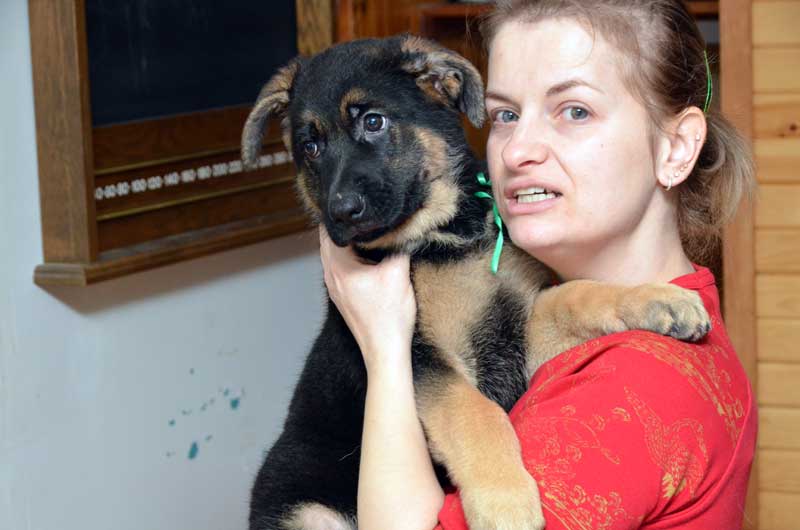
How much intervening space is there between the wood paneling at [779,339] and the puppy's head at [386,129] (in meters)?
1.67

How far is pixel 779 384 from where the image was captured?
3.49 m

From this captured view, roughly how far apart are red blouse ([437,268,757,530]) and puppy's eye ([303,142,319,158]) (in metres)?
0.86

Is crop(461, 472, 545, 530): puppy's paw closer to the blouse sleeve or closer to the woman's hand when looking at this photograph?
the blouse sleeve

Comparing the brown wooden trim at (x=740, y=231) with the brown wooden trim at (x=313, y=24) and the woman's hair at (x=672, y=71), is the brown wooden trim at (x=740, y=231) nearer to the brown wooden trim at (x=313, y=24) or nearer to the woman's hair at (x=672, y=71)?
the woman's hair at (x=672, y=71)

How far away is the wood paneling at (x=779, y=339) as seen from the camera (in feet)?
11.3

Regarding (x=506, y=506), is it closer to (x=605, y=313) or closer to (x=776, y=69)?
(x=605, y=313)

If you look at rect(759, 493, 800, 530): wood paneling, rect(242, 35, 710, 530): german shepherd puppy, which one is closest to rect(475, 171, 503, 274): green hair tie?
rect(242, 35, 710, 530): german shepherd puppy

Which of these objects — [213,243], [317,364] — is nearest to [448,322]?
[317,364]

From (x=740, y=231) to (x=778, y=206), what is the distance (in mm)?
146

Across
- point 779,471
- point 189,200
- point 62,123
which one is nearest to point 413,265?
point 62,123

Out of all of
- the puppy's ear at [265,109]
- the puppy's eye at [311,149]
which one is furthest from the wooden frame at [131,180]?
the puppy's eye at [311,149]

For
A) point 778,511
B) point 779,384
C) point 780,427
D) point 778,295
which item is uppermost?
point 778,295

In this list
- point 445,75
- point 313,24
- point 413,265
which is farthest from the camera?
point 313,24

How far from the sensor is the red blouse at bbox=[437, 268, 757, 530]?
1.48 meters
